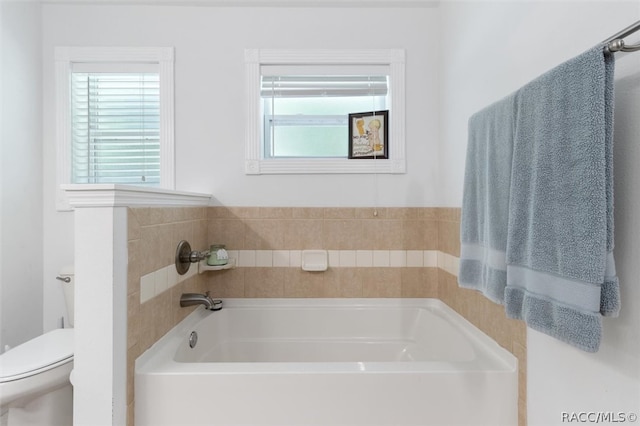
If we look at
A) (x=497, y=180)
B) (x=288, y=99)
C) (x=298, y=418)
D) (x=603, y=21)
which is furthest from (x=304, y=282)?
(x=603, y=21)

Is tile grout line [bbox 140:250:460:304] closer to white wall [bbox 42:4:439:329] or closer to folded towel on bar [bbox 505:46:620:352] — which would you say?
white wall [bbox 42:4:439:329]

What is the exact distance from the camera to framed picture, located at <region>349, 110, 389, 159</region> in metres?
2.08

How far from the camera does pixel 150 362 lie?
1.22 meters

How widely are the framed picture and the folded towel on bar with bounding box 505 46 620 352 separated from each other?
1.18 meters

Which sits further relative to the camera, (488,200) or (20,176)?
(20,176)

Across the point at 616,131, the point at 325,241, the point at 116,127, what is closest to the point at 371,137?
the point at 325,241

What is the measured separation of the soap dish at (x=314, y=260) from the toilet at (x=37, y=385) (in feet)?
3.94

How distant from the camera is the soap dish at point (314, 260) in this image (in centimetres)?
204

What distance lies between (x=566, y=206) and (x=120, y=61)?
244 cm

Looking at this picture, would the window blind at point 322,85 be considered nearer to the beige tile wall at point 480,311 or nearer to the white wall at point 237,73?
the white wall at point 237,73

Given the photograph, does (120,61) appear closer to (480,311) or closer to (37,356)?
(37,356)

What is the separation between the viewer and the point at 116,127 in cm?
212

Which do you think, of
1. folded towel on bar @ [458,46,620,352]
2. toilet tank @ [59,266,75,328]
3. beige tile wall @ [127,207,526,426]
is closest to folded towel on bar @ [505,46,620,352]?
folded towel on bar @ [458,46,620,352]

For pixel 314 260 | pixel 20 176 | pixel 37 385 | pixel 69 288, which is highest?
pixel 20 176
